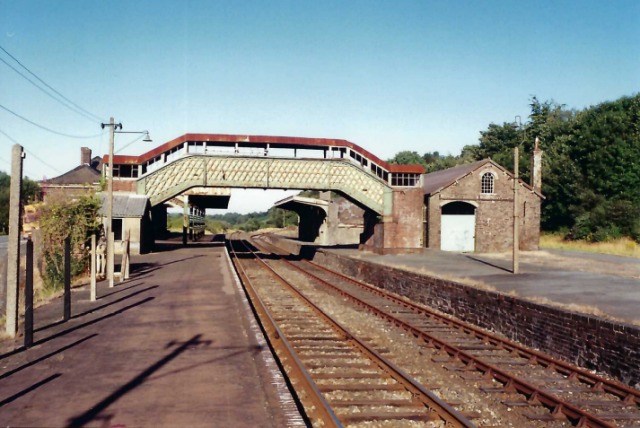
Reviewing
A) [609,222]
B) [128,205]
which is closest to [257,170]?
[128,205]

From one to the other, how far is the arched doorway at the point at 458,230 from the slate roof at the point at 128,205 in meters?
18.1

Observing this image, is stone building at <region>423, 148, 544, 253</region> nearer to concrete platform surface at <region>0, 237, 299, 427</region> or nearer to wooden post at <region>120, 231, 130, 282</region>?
wooden post at <region>120, 231, 130, 282</region>

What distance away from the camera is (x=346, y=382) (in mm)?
8156

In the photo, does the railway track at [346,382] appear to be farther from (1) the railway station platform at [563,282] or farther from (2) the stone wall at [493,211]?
(2) the stone wall at [493,211]

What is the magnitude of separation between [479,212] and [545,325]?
77.5 feet

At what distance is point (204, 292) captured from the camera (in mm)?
15234

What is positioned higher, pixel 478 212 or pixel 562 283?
pixel 478 212

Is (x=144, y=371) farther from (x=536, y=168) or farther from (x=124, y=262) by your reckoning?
(x=536, y=168)

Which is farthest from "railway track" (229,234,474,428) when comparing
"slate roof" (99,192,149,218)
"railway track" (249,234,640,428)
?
"slate roof" (99,192,149,218)

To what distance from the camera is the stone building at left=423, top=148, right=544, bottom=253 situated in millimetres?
33312

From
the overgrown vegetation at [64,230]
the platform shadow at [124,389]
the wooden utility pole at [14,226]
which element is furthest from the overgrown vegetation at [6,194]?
the platform shadow at [124,389]

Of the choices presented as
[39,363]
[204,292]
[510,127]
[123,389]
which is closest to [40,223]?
[204,292]

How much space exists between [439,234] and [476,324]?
19991 millimetres

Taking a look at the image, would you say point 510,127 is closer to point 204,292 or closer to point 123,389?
point 204,292
